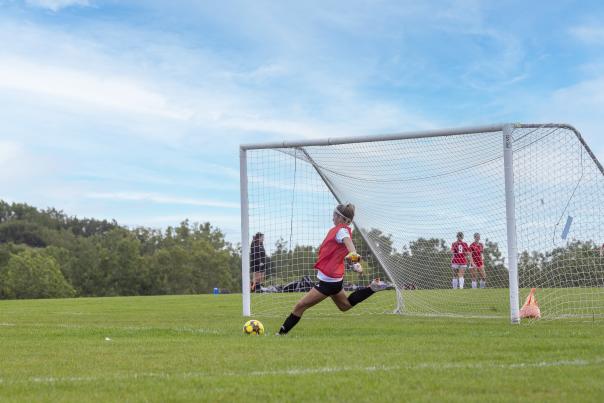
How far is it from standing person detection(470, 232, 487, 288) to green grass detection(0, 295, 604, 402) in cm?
552

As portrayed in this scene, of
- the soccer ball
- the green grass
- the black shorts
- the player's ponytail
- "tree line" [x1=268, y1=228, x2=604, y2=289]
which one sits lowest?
the green grass

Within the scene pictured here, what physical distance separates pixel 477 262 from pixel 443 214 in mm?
2733

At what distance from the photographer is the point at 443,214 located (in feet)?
53.9

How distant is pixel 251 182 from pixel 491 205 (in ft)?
17.3

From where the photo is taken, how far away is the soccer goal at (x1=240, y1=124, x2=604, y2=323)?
1466 centimetres

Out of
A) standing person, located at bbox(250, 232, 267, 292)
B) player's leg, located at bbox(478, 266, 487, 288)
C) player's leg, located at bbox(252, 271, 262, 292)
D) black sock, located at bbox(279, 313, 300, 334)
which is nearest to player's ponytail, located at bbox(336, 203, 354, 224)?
black sock, located at bbox(279, 313, 300, 334)

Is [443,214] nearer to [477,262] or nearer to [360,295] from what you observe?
[477,262]

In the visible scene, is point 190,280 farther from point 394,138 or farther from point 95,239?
point 394,138

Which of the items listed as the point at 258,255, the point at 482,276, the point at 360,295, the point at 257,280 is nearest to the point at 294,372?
the point at 360,295

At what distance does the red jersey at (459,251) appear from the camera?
17.8 metres

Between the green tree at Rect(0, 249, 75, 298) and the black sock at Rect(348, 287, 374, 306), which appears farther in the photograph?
the green tree at Rect(0, 249, 75, 298)

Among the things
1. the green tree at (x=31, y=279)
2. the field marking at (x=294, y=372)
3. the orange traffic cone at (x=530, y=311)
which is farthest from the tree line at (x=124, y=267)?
the field marking at (x=294, y=372)

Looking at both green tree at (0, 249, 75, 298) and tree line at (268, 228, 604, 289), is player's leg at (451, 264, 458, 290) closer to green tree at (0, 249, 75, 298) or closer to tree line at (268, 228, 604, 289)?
tree line at (268, 228, 604, 289)

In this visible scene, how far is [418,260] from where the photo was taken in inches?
696
